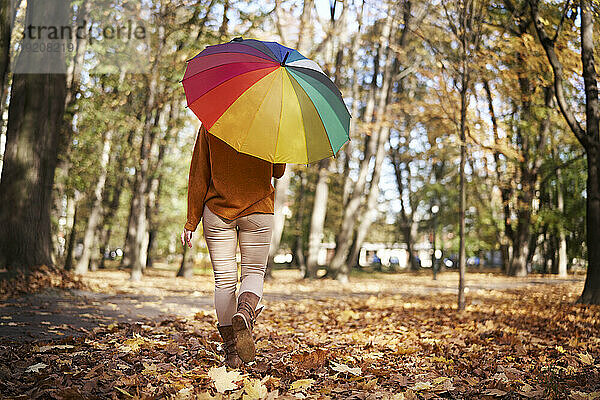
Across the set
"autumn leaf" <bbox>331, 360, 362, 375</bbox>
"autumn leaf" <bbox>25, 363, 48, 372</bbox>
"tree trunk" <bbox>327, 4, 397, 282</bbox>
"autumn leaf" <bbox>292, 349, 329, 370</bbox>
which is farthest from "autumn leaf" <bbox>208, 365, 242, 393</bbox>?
"tree trunk" <bbox>327, 4, 397, 282</bbox>

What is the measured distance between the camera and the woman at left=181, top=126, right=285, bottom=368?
3752 millimetres

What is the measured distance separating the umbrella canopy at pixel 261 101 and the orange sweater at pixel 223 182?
0.74 feet

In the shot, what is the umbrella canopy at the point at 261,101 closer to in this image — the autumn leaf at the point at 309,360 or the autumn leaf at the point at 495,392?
the autumn leaf at the point at 309,360

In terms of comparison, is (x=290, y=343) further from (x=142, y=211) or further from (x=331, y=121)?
(x=142, y=211)

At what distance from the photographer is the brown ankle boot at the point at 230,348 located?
3754 mm

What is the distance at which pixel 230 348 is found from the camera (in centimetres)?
379

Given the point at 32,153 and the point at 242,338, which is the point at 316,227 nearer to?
the point at 32,153

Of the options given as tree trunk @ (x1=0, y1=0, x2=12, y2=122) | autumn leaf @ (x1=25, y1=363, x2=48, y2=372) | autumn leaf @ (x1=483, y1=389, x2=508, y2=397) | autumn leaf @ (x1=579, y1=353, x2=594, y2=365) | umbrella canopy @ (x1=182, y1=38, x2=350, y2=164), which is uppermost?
tree trunk @ (x1=0, y1=0, x2=12, y2=122)

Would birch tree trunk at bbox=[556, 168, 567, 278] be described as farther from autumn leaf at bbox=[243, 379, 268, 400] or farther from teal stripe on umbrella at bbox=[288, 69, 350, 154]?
autumn leaf at bbox=[243, 379, 268, 400]

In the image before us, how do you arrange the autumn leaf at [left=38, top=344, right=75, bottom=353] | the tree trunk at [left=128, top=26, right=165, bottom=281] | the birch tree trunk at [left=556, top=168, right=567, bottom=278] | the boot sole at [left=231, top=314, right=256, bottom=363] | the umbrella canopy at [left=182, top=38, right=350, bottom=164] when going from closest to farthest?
the boot sole at [left=231, top=314, right=256, bottom=363]
the umbrella canopy at [left=182, top=38, right=350, bottom=164]
the autumn leaf at [left=38, top=344, right=75, bottom=353]
the tree trunk at [left=128, top=26, right=165, bottom=281]
the birch tree trunk at [left=556, top=168, right=567, bottom=278]

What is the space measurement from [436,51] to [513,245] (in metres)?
16.4

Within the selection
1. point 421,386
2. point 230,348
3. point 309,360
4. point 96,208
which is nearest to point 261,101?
point 230,348

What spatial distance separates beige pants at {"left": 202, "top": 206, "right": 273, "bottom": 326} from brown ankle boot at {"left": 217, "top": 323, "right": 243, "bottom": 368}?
0.18ft

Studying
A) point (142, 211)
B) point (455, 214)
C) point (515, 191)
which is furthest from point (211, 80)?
point (455, 214)
